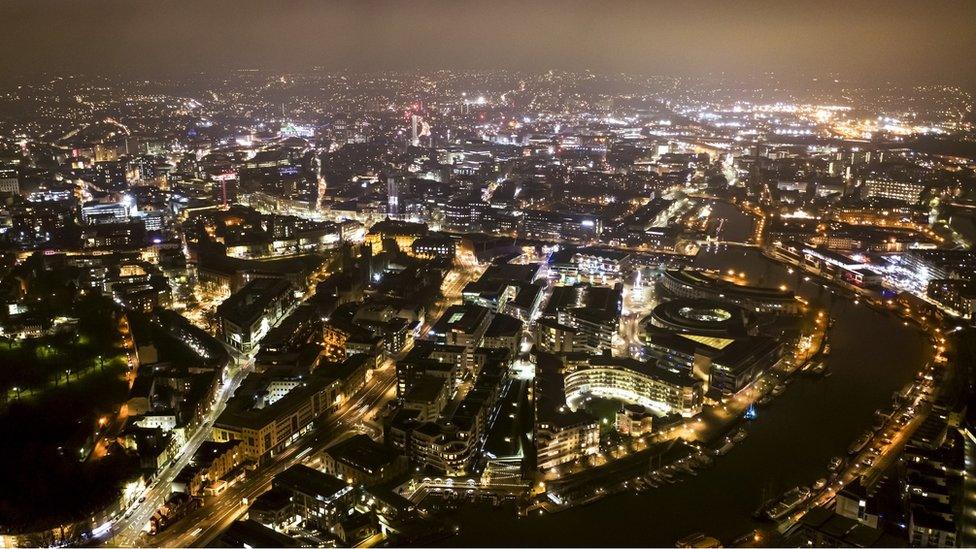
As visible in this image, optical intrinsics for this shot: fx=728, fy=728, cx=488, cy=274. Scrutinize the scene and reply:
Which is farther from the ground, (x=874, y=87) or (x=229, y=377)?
(x=874, y=87)

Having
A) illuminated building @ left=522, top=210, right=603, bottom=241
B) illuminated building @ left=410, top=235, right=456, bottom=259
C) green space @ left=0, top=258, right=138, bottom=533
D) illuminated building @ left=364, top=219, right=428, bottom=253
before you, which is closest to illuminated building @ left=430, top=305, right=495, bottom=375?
illuminated building @ left=410, top=235, right=456, bottom=259

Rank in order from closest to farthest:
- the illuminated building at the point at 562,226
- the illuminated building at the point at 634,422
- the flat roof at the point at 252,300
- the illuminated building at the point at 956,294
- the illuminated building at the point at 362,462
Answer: the illuminated building at the point at 362,462 < the illuminated building at the point at 634,422 < the flat roof at the point at 252,300 < the illuminated building at the point at 956,294 < the illuminated building at the point at 562,226

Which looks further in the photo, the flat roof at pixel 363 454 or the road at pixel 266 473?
the flat roof at pixel 363 454

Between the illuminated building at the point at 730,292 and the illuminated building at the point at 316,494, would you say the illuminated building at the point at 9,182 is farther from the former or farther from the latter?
the illuminated building at the point at 730,292

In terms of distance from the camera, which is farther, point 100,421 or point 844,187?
point 844,187

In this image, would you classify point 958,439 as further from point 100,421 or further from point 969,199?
point 969,199

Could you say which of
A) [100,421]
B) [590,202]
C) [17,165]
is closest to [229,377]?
[100,421]

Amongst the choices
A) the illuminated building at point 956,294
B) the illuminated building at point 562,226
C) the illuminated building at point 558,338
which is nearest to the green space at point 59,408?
the illuminated building at point 558,338

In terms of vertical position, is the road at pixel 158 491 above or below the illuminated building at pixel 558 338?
below

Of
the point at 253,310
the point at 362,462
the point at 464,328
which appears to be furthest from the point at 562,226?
the point at 362,462
